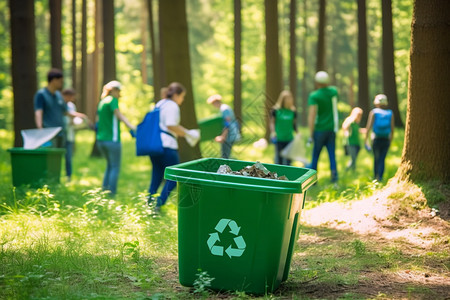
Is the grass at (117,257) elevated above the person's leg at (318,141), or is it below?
below

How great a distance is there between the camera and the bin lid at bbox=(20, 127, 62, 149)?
9523 mm

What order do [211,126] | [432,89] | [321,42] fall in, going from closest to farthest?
[432,89]
[211,126]
[321,42]

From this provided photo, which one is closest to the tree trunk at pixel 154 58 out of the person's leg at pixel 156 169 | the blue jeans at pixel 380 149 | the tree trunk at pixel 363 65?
the tree trunk at pixel 363 65

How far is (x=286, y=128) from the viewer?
11.7 metres

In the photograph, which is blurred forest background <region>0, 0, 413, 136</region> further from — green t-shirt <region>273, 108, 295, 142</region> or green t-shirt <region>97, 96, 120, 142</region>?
green t-shirt <region>97, 96, 120, 142</region>

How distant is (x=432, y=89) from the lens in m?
7.30

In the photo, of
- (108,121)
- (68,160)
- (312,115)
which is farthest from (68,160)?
(312,115)

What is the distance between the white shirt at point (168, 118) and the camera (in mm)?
8016

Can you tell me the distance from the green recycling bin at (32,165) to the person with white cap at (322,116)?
4667mm

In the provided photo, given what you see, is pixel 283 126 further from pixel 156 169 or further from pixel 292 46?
pixel 292 46

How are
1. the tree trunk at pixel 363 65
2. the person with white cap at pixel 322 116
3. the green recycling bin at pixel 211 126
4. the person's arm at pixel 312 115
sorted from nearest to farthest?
the person's arm at pixel 312 115 < the person with white cap at pixel 322 116 < the green recycling bin at pixel 211 126 < the tree trunk at pixel 363 65

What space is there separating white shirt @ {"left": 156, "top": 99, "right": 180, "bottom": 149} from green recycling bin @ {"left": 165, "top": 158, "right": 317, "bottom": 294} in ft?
11.1

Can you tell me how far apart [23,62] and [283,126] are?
6191 millimetres

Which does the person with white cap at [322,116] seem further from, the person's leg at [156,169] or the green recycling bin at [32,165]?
the green recycling bin at [32,165]
